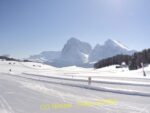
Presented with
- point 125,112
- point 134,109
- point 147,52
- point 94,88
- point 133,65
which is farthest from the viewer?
point 147,52

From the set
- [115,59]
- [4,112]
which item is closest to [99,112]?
[4,112]

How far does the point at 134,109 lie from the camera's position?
10.5 metres

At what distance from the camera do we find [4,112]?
35.9 ft

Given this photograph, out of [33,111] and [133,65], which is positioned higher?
[133,65]

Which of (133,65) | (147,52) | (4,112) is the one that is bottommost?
(4,112)

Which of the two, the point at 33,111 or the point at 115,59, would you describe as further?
the point at 115,59

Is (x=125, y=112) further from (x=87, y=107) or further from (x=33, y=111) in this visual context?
(x=33, y=111)

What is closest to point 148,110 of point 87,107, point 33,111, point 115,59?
point 87,107

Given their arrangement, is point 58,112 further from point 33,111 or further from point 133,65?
point 133,65

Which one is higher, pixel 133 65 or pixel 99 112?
pixel 133 65

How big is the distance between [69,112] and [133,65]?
76.2m

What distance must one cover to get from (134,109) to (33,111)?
473 centimetres

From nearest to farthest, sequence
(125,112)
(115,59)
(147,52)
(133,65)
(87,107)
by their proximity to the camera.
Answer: (125,112), (87,107), (133,65), (147,52), (115,59)

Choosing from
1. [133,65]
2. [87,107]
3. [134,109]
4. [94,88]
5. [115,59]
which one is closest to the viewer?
[134,109]
